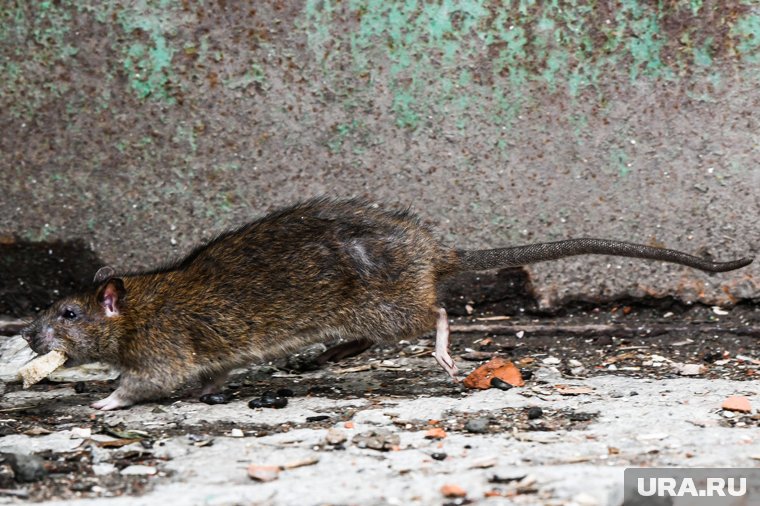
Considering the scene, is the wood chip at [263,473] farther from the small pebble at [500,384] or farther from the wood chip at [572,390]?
the wood chip at [572,390]

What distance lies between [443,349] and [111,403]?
1.39 m

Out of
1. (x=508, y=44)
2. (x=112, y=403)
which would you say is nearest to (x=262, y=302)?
(x=112, y=403)

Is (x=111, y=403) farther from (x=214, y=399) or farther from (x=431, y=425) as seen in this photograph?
(x=431, y=425)

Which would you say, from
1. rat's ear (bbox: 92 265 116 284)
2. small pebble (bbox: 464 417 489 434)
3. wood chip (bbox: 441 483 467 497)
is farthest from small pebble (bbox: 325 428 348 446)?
rat's ear (bbox: 92 265 116 284)

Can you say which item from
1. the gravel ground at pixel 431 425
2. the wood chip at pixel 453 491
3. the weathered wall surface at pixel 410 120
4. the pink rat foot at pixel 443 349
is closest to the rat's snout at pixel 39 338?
the gravel ground at pixel 431 425

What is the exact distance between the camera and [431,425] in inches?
158

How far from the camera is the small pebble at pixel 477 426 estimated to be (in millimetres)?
3900

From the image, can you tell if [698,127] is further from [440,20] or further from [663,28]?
[440,20]

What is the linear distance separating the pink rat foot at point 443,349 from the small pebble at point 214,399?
911mm

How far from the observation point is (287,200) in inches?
201

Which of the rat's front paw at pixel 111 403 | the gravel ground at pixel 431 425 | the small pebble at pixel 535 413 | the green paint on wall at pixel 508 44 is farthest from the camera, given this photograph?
the green paint on wall at pixel 508 44

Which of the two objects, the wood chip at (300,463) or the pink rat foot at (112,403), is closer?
the wood chip at (300,463)

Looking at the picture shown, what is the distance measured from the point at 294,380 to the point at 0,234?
1634mm

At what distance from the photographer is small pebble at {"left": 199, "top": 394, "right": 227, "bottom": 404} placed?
4457 millimetres
